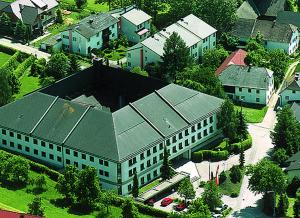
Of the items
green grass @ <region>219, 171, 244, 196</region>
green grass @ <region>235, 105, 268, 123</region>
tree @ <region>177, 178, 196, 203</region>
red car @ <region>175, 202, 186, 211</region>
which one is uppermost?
tree @ <region>177, 178, 196, 203</region>

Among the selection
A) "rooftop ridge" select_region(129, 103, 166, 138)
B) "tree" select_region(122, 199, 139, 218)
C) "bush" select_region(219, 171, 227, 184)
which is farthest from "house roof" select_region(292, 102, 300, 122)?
"tree" select_region(122, 199, 139, 218)

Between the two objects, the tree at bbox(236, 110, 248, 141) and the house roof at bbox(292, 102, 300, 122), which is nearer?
the tree at bbox(236, 110, 248, 141)

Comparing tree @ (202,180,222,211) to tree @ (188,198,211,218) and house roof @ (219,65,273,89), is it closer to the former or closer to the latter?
tree @ (188,198,211,218)

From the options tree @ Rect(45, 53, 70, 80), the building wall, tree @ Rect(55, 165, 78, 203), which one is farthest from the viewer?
tree @ Rect(45, 53, 70, 80)

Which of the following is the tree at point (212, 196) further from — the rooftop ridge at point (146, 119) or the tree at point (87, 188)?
the tree at point (87, 188)

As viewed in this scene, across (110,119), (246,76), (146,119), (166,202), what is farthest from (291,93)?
(166,202)

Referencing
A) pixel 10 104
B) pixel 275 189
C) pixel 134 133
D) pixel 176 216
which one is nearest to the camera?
pixel 176 216

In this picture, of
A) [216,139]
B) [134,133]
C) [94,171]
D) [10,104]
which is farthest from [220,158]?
[10,104]

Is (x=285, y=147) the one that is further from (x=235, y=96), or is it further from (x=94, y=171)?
(x=94, y=171)

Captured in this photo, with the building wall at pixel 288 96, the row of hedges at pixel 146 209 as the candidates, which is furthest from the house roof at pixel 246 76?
the row of hedges at pixel 146 209
